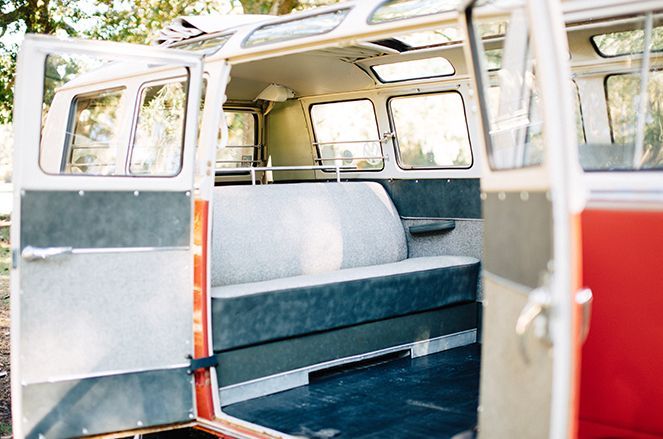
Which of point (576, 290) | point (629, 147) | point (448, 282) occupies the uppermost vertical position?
point (629, 147)

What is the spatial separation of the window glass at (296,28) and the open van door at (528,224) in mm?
976

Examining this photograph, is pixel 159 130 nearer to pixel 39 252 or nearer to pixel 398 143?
pixel 39 252

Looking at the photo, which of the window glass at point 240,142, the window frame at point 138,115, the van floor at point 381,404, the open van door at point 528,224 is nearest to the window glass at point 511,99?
the open van door at point 528,224

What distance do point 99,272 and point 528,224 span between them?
211 cm

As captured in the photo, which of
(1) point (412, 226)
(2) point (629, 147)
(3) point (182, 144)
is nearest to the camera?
(2) point (629, 147)

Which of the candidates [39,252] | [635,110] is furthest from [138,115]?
[635,110]

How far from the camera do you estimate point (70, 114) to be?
5.22 m

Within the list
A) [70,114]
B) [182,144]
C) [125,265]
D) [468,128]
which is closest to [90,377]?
[125,265]

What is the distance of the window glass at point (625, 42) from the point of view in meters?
3.69

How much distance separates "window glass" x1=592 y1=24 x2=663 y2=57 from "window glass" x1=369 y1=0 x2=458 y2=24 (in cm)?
92

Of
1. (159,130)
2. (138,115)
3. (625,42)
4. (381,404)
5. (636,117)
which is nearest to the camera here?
(636,117)

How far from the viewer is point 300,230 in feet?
16.9

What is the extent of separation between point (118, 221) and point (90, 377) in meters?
0.74

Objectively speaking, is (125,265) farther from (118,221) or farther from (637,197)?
(637,197)
